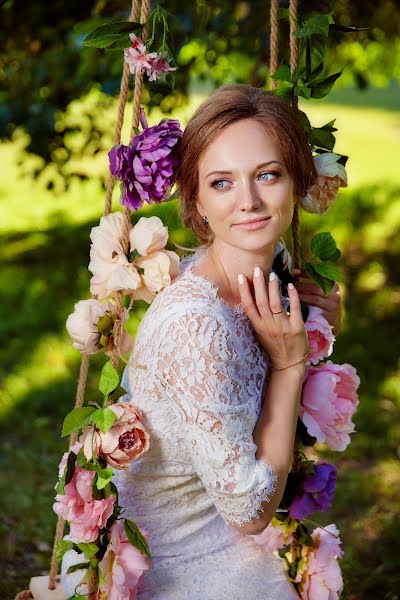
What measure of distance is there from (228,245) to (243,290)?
Result: 0.13 metres

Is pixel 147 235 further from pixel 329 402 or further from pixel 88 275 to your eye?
pixel 88 275

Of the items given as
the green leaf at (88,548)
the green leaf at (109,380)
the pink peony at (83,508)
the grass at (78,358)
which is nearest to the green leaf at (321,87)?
the grass at (78,358)

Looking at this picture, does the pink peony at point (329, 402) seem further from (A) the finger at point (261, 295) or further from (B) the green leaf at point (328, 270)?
(A) the finger at point (261, 295)

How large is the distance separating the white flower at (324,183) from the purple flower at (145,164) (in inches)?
14.9

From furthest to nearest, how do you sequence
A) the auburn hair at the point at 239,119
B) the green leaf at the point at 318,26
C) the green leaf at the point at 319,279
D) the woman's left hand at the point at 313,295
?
the woman's left hand at the point at 313,295 → the green leaf at the point at 319,279 → the green leaf at the point at 318,26 → the auburn hair at the point at 239,119

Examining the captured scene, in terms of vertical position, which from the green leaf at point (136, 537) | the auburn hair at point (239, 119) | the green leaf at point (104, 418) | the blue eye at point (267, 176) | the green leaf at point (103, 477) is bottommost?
the green leaf at point (136, 537)

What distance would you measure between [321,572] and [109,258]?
0.99 metres

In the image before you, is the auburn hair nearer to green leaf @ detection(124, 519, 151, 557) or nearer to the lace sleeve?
the lace sleeve

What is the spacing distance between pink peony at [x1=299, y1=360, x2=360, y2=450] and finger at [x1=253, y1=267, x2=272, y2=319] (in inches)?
13.9

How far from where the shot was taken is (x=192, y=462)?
1.98 metres

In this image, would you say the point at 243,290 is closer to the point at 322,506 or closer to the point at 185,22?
the point at 322,506

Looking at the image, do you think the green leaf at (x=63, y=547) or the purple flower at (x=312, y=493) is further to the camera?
the purple flower at (x=312, y=493)

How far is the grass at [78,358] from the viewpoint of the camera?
354cm

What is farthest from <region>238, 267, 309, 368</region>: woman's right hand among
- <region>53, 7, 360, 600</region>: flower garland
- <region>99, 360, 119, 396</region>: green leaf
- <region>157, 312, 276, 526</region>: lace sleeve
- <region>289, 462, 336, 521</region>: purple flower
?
<region>289, 462, 336, 521</region>: purple flower
